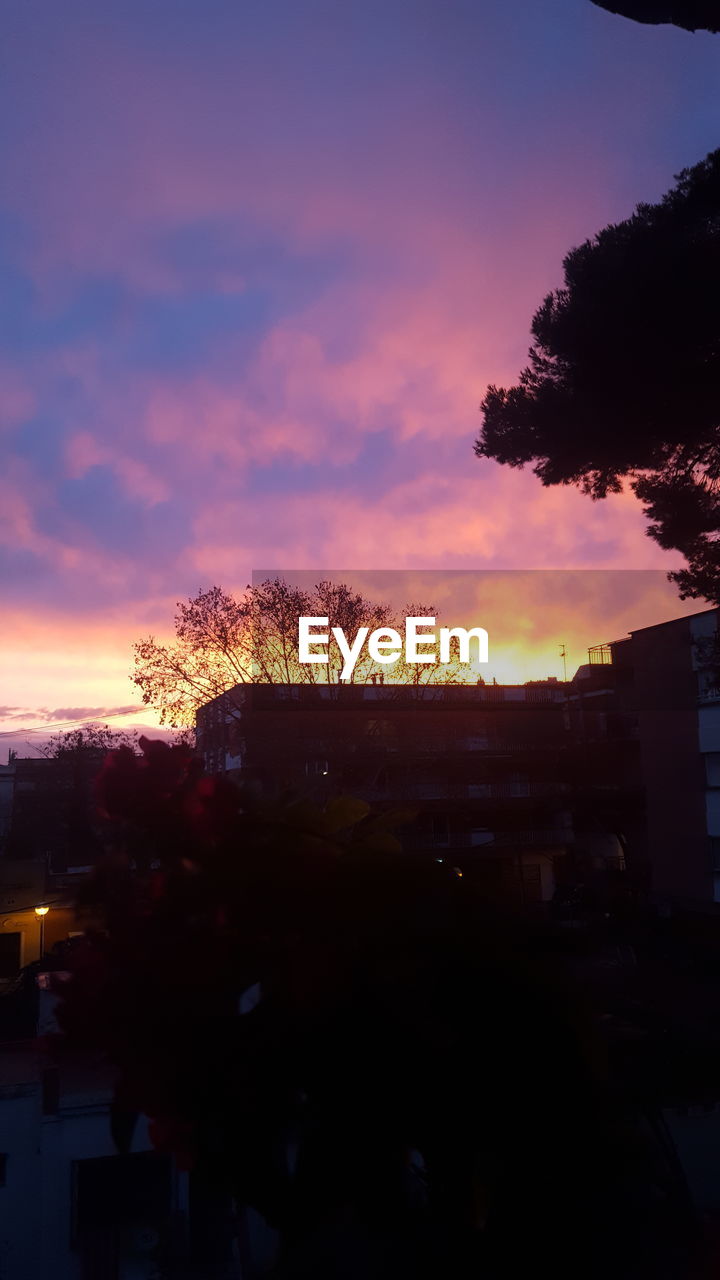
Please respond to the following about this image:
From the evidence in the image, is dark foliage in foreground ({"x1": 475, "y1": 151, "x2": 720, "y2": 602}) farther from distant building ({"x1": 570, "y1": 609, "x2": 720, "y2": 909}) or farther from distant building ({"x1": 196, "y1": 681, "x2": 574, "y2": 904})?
distant building ({"x1": 570, "y1": 609, "x2": 720, "y2": 909})

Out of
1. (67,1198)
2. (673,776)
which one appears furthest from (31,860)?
(67,1198)

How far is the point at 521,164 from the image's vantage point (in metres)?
5.11

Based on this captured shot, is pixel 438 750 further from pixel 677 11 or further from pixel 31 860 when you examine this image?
pixel 677 11

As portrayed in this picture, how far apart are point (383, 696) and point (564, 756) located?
6632 millimetres

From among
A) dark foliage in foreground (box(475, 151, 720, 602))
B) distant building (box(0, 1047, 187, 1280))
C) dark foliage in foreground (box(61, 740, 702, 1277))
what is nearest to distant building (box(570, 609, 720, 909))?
dark foliage in foreground (box(475, 151, 720, 602))

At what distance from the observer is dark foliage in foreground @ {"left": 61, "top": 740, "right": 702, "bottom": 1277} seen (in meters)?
0.77

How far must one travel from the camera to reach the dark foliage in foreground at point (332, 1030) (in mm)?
771

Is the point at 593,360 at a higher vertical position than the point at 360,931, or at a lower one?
higher

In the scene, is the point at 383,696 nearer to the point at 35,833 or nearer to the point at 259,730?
the point at 259,730

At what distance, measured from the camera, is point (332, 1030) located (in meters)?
0.78

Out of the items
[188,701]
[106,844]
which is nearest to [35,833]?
[188,701]

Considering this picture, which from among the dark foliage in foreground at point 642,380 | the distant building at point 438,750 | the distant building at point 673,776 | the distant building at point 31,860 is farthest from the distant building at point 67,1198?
the distant building at point 673,776

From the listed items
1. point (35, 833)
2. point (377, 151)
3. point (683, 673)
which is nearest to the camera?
point (377, 151)

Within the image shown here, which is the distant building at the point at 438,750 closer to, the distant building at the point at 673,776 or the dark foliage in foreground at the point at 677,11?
the distant building at the point at 673,776
